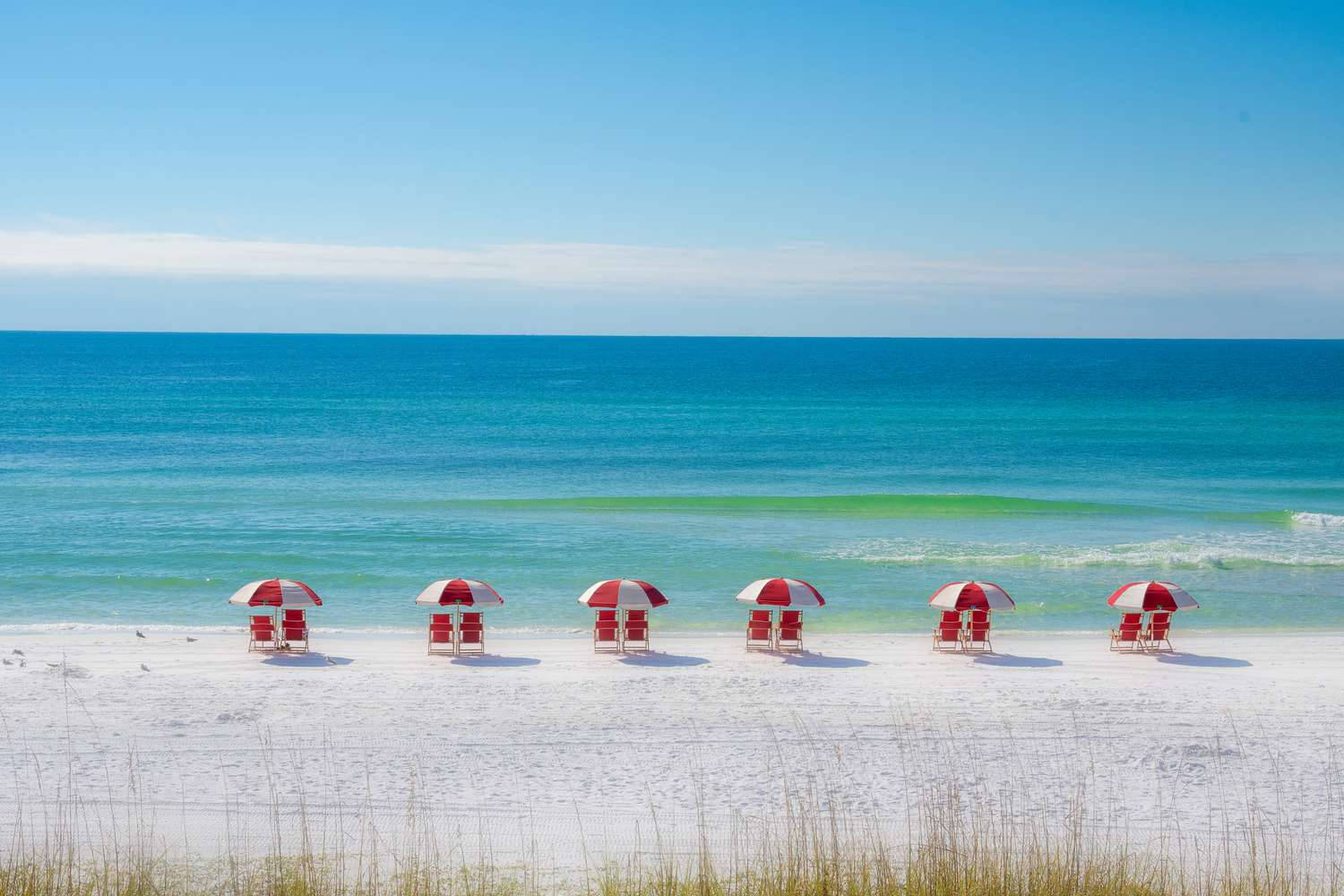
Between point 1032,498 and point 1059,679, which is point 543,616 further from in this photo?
point 1032,498

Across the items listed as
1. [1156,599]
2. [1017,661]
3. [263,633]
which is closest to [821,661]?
[1017,661]

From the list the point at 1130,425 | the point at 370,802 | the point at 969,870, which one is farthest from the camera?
the point at 1130,425

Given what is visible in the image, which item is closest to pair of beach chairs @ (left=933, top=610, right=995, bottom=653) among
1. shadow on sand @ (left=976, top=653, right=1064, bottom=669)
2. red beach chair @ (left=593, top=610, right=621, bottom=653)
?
shadow on sand @ (left=976, top=653, right=1064, bottom=669)

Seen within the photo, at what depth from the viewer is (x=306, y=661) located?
16.1 m

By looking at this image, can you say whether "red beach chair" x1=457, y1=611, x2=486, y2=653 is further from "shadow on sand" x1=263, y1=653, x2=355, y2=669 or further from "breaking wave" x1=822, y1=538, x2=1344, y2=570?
"breaking wave" x1=822, y1=538, x2=1344, y2=570

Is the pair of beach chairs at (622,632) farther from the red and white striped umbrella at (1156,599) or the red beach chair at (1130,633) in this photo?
the red beach chair at (1130,633)

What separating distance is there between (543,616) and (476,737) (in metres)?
7.56

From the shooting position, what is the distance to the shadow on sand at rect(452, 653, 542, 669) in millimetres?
16031

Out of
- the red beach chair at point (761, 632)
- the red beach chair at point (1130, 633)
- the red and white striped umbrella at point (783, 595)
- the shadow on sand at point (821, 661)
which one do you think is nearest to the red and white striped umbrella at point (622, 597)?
the red and white striped umbrella at point (783, 595)

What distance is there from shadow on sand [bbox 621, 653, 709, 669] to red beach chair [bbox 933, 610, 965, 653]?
3.84 m

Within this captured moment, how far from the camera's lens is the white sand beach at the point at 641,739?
10.2 meters

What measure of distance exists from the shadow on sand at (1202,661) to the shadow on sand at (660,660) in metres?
7.25

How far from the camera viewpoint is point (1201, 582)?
22891 mm

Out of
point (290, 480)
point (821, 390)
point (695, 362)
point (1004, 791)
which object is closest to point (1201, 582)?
point (1004, 791)
